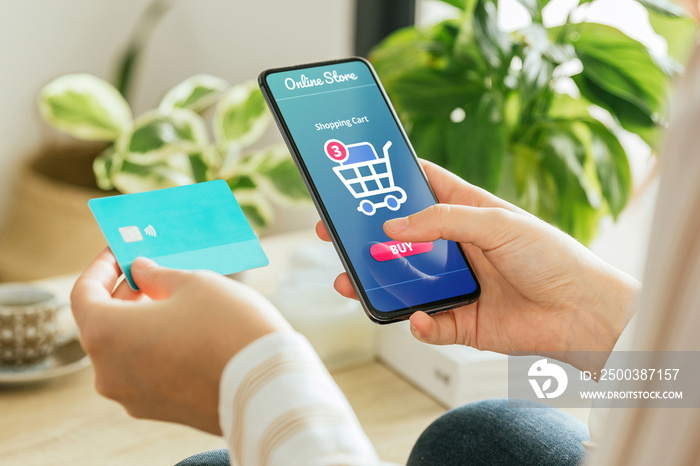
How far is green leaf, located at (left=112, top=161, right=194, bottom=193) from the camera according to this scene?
103 cm

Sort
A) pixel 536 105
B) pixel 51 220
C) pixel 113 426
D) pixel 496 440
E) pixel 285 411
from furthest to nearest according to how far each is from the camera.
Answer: pixel 51 220 → pixel 536 105 → pixel 113 426 → pixel 496 440 → pixel 285 411

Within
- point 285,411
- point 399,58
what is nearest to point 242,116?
point 399,58

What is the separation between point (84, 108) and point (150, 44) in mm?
498

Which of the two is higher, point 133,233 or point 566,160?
point 133,233

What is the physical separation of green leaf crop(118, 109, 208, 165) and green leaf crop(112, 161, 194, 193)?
0.01m

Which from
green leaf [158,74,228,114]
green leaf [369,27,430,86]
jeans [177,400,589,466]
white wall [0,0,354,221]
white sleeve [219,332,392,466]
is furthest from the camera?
white wall [0,0,354,221]

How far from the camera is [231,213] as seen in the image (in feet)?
1.94

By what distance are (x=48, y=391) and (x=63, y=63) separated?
96cm

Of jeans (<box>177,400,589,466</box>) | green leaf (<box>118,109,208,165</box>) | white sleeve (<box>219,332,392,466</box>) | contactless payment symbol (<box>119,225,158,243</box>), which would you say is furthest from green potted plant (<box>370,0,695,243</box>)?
white sleeve (<box>219,332,392,466</box>)

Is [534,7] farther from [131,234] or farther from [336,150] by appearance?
[131,234]

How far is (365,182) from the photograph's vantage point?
0.63 metres

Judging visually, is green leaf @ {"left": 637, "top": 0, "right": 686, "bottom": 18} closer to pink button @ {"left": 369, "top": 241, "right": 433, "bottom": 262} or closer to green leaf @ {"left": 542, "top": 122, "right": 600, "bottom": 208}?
green leaf @ {"left": 542, "top": 122, "right": 600, "bottom": 208}

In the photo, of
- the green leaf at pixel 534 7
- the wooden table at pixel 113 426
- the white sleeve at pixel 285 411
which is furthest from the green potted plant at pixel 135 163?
the white sleeve at pixel 285 411

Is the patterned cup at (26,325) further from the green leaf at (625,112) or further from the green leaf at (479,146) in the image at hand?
the green leaf at (625,112)
